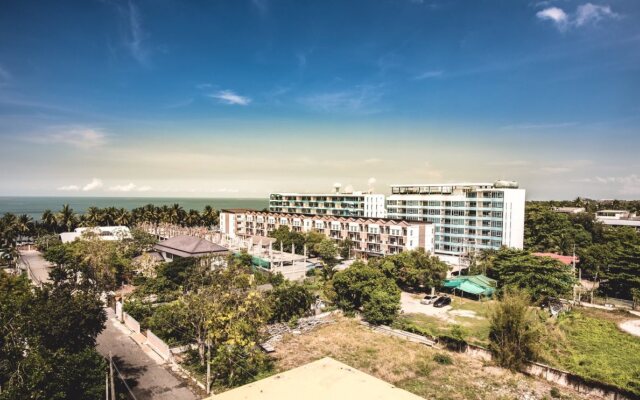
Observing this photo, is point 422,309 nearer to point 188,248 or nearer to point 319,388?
point 319,388

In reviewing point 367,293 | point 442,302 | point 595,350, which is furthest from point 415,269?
point 595,350

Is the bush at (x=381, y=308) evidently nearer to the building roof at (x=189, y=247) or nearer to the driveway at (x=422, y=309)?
the driveway at (x=422, y=309)

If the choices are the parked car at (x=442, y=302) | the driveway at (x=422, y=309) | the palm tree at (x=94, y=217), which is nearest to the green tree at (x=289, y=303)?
the driveway at (x=422, y=309)

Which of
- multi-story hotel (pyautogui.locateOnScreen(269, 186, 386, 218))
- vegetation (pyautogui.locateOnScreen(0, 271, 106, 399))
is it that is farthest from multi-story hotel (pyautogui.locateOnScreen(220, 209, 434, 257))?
vegetation (pyautogui.locateOnScreen(0, 271, 106, 399))

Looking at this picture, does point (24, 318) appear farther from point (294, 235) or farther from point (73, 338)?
point (294, 235)

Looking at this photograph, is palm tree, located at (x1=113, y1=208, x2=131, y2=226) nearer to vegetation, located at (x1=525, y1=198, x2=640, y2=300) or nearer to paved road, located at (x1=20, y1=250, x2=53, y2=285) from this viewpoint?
paved road, located at (x1=20, y1=250, x2=53, y2=285)
